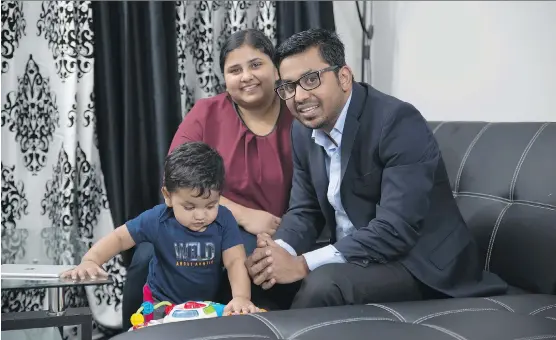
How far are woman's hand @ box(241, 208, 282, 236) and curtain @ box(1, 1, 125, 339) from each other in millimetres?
739

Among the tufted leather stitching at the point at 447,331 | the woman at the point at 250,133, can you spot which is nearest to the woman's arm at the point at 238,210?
the woman at the point at 250,133

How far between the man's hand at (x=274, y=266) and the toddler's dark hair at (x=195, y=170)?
196 millimetres

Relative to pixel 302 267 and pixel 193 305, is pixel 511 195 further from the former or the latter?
pixel 193 305

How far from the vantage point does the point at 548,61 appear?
207 centimetres

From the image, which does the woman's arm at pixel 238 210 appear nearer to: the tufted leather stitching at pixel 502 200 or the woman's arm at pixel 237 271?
the woman's arm at pixel 237 271

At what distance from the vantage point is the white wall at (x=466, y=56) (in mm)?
2107

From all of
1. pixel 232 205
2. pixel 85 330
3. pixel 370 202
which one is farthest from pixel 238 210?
pixel 85 330

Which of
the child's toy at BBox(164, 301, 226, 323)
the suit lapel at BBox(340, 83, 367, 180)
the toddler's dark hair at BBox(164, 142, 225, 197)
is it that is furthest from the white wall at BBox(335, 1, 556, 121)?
the child's toy at BBox(164, 301, 226, 323)

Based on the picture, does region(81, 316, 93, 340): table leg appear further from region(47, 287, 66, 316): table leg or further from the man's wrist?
the man's wrist

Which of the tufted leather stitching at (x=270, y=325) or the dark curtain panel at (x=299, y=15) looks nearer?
the tufted leather stitching at (x=270, y=325)

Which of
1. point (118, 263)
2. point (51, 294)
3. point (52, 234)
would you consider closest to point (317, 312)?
point (51, 294)

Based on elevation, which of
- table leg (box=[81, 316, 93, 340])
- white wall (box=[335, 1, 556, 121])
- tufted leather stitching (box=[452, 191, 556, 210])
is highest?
white wall (box=[335, 1, 556, 121])

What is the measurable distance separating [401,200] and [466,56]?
1006 millimetres

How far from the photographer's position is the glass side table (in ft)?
5.19
